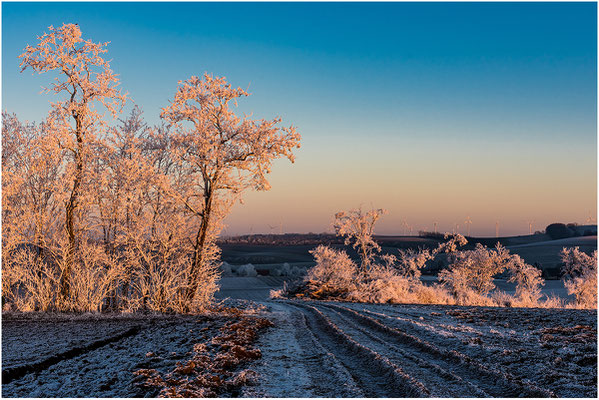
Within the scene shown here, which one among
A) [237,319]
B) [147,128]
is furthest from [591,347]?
[147,128]

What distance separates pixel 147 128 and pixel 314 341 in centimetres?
1326

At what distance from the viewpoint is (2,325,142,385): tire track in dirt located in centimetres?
634

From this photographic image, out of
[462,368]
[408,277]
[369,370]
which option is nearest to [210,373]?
[369,370]

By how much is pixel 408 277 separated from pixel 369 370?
22.1 m

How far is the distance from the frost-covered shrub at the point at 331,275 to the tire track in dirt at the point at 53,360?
17.7 metres

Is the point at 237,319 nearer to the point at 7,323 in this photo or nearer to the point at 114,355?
the point at 114,355

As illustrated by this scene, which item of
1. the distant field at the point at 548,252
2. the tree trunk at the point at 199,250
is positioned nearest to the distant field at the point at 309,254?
the distant field at the point at 548,252

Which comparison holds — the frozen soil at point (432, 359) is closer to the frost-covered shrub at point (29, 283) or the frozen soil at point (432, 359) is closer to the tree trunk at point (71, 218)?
the tree trunk at point (71, 218)

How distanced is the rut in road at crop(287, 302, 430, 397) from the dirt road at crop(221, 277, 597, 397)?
0.04 ft

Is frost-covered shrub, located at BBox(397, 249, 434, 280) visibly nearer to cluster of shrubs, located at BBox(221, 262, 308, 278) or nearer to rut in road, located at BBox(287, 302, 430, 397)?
rut in road, located at BBox(287, 302, 430, 397)

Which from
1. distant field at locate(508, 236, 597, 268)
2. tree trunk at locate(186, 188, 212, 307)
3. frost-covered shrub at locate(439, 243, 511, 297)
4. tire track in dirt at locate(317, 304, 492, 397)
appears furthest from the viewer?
distant field at locate(508, 236, 597, 268)

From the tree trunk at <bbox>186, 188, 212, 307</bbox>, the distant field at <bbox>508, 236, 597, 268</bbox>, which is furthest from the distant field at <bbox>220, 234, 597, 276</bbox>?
the tree trunk at <bbox>186, 188, 212, 307</bbox>

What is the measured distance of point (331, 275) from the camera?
97.1 ft

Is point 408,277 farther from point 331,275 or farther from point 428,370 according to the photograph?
point 428,370
